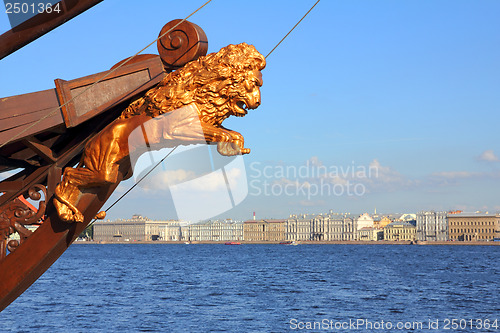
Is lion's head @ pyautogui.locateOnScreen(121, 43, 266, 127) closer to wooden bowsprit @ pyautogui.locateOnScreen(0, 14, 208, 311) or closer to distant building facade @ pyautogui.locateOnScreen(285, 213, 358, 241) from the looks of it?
wooden bowsprit @ pyautogui.locateOnScreen(0, 14, 208, 311)

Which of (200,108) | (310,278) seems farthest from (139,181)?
(310,278)

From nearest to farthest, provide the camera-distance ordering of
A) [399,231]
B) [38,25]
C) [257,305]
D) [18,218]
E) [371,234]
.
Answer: [38,25]
[18,218]
[257,305]
[399,231]
[371,234]

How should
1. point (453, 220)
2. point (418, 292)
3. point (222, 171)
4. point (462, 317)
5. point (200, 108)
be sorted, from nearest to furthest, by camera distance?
point (200, 108), point (222, 171), point (462, 317), point (418, 292), point (453, 220)

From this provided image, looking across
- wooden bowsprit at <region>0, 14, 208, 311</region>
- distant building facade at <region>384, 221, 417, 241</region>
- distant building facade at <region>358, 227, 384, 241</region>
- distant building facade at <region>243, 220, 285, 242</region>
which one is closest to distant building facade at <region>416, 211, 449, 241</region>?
distant building facade at <region>384, 221, 417, 241</region>

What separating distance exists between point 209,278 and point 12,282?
139ft

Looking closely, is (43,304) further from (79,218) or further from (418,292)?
(79,218)

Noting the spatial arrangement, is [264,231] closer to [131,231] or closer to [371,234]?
[371,234]

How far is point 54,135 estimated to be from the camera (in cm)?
330

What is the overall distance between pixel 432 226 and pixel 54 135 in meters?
131

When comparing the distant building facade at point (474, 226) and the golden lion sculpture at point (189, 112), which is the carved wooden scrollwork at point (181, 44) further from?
the distant building facade at point (474, 226)

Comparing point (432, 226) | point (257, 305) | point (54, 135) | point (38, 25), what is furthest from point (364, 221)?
point (38, 25)

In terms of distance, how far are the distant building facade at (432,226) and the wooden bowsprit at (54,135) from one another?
423 ft

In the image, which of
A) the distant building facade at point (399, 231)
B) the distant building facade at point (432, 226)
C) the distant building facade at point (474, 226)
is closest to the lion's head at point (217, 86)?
the distant building facade at point (474, 226)

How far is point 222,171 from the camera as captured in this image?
10.4 ft
